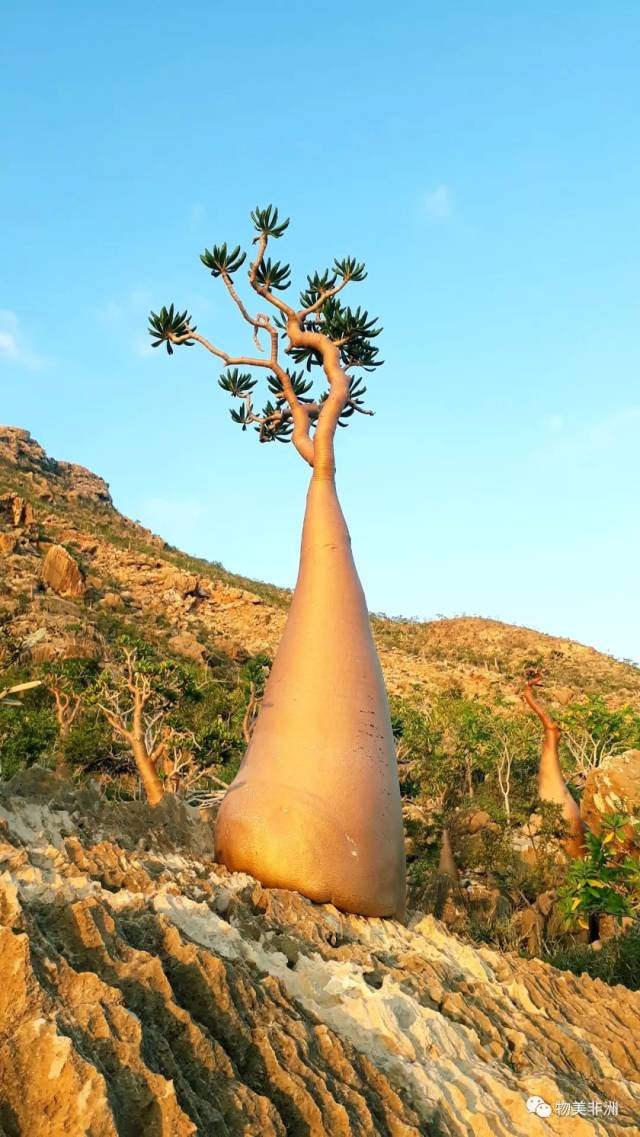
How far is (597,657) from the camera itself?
32.7 m

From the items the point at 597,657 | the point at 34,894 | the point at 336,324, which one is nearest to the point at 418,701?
the point at 597,657

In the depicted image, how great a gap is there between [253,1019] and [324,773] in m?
2.12

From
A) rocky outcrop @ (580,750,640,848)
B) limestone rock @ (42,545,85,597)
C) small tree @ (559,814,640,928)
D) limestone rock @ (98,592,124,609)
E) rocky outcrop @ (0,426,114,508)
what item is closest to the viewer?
small tree @ (559,814,640,928)

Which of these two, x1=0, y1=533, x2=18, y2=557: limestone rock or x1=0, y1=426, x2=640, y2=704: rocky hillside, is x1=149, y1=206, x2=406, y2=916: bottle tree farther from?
x1=0, y1=533, x2=18, y2=557: limestone rock

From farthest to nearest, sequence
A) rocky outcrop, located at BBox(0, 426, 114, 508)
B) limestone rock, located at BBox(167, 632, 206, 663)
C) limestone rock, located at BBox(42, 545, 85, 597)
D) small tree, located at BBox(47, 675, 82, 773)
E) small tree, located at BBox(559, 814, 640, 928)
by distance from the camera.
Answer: rocky outcrop, located at BBox(0, 426, 114, 508), limestone rock, located at BBox(42, 545, 85, 597), limestone rock, located at BBox(167, 632, 206, 663), small tree, located at BBox(47, 675, 82, 773), small tree, located at BBox(559, 814, 640, 928)

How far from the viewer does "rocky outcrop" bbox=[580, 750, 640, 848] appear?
8.10m

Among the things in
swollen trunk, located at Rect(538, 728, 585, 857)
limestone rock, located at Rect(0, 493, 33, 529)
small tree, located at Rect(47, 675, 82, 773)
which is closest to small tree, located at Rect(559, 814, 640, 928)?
swollen trunk, located at Rect(538, 728, 585, 857)

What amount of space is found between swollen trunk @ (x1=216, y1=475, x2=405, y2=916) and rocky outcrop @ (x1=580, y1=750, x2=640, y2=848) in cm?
426

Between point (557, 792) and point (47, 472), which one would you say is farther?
point (47, 472)

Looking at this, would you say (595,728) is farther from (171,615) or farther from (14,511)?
(14,511)

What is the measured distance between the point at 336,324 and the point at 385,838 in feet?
12.5

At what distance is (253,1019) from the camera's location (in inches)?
86.0

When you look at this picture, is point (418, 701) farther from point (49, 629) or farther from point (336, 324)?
point (336, 324)

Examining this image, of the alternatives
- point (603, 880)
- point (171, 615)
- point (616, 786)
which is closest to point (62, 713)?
point (616, 786)
